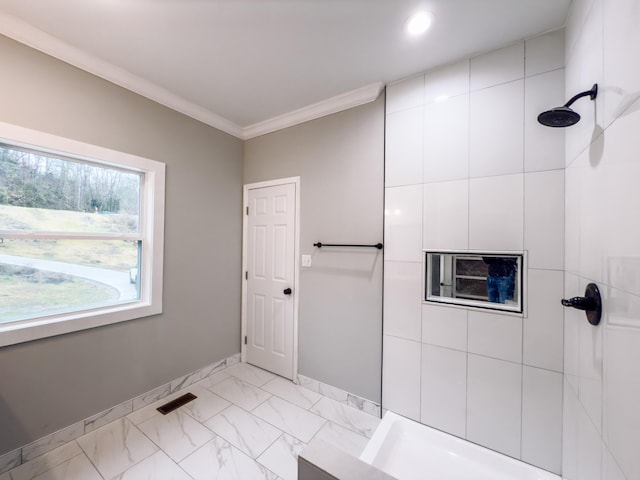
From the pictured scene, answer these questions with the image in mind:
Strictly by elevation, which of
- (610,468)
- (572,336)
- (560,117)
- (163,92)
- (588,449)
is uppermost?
(163,92)

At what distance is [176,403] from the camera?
7.04 feet

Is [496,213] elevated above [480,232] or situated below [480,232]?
above

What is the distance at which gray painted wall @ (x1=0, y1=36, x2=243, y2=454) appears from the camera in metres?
1.57

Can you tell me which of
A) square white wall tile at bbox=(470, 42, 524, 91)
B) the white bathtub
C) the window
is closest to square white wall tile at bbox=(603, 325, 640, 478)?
the white bathtub

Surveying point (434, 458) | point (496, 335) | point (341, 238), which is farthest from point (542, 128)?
point (434, 458)

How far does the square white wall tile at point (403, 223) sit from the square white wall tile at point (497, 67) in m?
0.76

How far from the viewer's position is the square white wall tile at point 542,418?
1430 millimetres

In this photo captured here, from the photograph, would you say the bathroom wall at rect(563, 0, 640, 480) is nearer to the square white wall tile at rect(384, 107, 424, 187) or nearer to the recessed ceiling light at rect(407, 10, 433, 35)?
the recessed ceiling light at rect(407, 10, 433, 35)

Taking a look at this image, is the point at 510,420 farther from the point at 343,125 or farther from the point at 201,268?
the point at 201,268

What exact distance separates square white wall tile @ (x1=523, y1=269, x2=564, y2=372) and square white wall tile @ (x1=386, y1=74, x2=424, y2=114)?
4.59ft

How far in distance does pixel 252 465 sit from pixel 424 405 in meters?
1.20

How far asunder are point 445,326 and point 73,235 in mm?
2685

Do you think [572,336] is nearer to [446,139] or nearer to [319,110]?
[446,139]

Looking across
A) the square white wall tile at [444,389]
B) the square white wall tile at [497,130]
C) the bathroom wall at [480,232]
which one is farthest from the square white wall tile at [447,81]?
the square white wall tile at [444,389]
